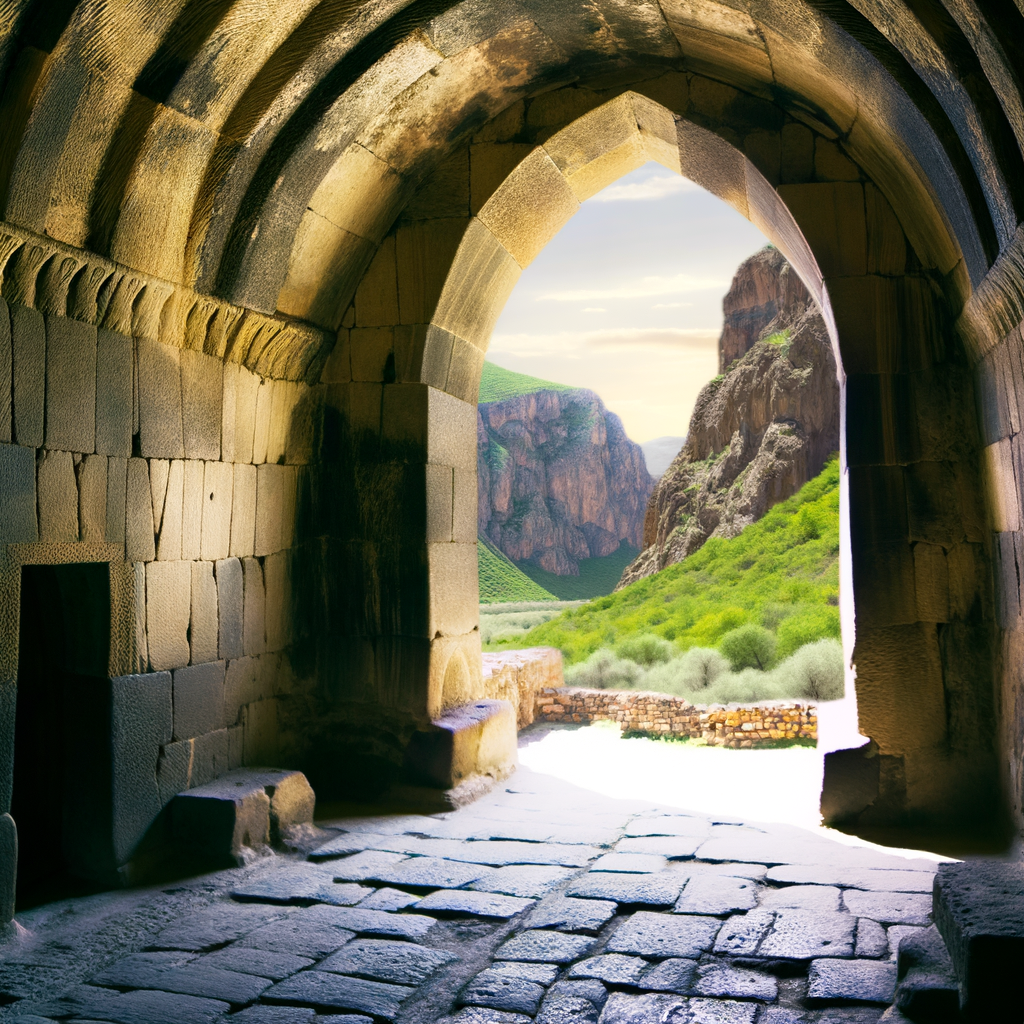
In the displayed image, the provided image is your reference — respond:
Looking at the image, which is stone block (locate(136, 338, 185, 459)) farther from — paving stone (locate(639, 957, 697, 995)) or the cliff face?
the cliff face

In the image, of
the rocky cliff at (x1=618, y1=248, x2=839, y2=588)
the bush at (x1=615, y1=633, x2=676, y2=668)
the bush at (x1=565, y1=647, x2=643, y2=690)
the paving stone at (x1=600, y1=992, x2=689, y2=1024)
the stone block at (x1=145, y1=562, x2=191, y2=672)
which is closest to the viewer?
the paving stone at (x1=600, y1=992, x2=689, y2=1024)

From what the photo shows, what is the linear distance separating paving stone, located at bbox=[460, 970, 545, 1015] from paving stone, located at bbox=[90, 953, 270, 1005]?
77 cm

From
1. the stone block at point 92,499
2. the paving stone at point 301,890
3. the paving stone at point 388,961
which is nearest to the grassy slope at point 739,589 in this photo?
the paving stone at point 301,890

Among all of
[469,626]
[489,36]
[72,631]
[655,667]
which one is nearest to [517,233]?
[489,36]

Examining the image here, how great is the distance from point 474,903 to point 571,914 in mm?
464

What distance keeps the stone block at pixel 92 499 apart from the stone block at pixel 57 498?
0.13ft

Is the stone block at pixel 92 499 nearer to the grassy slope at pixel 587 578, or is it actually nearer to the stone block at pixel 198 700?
the stone block at pixel 198 700

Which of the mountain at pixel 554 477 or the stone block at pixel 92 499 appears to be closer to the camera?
the stone block at pixel 92 499

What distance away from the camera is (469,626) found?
693cm

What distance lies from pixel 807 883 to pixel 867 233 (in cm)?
366

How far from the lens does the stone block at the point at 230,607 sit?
561 centimetres

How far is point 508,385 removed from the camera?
5797 cm

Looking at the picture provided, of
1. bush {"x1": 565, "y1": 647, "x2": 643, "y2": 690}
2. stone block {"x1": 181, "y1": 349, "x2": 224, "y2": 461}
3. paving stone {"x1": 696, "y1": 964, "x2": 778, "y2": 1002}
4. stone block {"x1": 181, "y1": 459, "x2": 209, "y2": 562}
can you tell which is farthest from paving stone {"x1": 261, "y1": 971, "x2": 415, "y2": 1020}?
bush {"x1": 565, "y1": 647, "x2": 643, "y2": 690}

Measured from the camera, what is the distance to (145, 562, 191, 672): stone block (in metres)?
5.03
